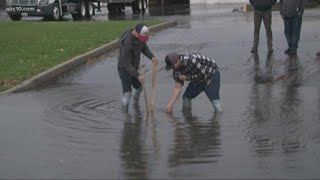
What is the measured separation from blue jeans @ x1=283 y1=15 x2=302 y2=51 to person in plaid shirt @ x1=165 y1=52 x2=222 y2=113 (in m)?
5.59

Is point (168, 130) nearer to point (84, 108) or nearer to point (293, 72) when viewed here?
point (84, 108)

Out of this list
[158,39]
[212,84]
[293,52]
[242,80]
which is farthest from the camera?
[158,39]

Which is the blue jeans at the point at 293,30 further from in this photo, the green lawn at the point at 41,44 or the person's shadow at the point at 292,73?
the green lawn at the point at 41,44

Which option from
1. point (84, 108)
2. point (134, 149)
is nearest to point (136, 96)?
point (84, 108)

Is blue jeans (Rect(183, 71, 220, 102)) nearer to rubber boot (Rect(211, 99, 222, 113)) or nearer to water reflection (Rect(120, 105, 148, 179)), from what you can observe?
rubber boot (Rect(211, 99, 222, 113))

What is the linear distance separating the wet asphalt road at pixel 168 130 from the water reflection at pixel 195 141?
0.04 feet

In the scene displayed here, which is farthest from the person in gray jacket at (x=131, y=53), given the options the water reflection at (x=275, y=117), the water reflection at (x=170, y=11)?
the water reflection at (x=170, y=11)

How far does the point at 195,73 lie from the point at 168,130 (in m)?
1.06

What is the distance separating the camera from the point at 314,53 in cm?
1439

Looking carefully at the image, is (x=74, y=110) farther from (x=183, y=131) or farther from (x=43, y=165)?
(x=43, y=165)

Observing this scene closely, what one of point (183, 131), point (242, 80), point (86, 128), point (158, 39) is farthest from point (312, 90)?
point (158, 39)

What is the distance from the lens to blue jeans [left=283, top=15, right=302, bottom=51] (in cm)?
1427

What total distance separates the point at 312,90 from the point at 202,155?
4207mm

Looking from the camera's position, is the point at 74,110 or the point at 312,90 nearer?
the point at 74,110
